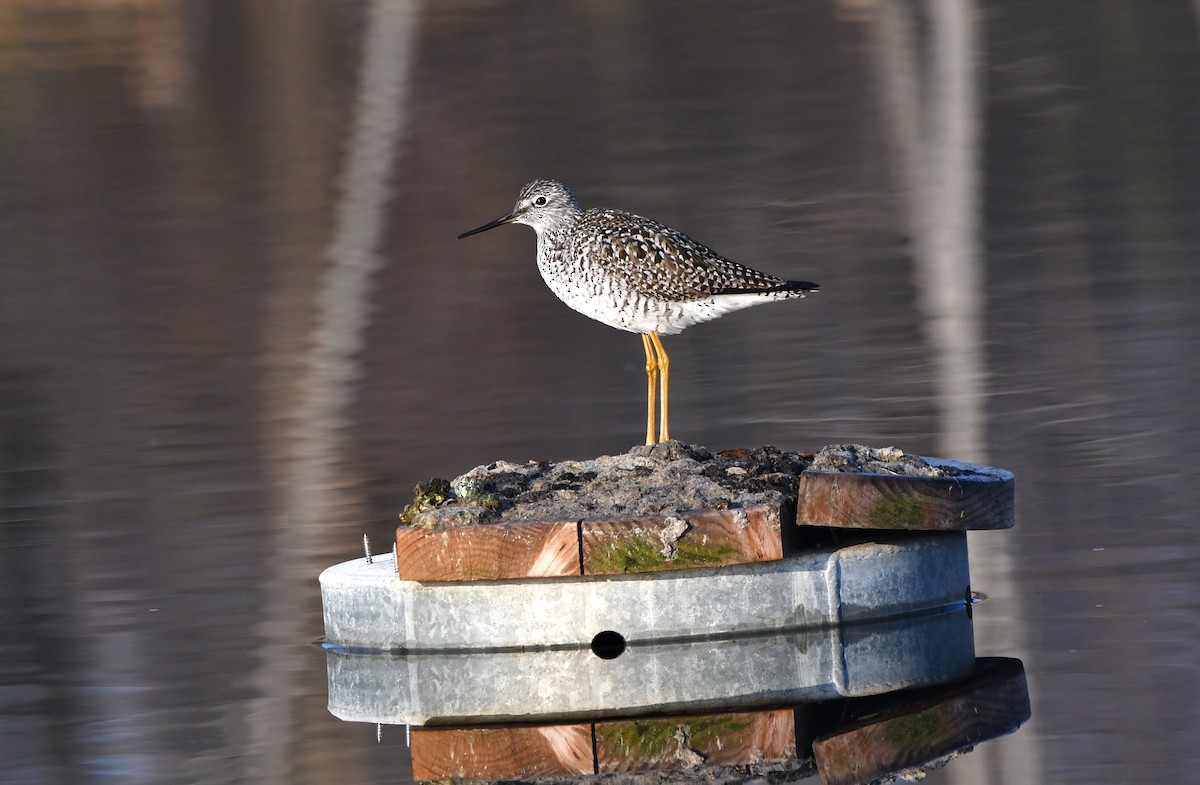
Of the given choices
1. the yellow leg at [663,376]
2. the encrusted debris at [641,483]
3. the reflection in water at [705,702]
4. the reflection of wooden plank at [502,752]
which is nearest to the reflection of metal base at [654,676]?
the reflection in water at [705,702]

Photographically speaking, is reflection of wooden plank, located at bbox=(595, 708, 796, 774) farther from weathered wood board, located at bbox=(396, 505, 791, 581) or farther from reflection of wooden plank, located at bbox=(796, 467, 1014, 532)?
reflection of wooden plank, located at bbox=(796, 467, 1014, 532)

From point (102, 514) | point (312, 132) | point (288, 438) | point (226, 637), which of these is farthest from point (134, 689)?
point (312, 132)

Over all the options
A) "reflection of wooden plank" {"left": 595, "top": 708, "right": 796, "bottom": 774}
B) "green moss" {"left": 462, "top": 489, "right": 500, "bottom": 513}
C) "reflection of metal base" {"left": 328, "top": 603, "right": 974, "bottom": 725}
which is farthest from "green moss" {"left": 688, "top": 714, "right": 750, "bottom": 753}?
"green moss" {"left": 462, "top": 489, "right": 500, "bottom": 513}

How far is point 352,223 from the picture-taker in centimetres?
1930

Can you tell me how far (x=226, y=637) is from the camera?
23.5 feet

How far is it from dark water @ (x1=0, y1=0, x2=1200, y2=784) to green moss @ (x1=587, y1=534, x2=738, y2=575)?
94 centimetres

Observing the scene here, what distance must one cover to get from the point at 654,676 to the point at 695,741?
0.59 meters

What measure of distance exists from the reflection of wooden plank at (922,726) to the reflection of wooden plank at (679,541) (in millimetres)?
746

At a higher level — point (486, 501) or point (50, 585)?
point (486, 501)

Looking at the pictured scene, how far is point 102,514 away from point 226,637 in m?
2.61

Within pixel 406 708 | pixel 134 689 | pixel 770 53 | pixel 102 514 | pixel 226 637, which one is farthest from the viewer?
pixel 770 53

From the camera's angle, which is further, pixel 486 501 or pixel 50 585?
pixel 50 585

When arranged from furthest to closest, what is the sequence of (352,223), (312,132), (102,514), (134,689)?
(312,132)
(352,223)
(102,514)
(134,689)

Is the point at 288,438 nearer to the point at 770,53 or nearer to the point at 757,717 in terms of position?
the point at 757,717
